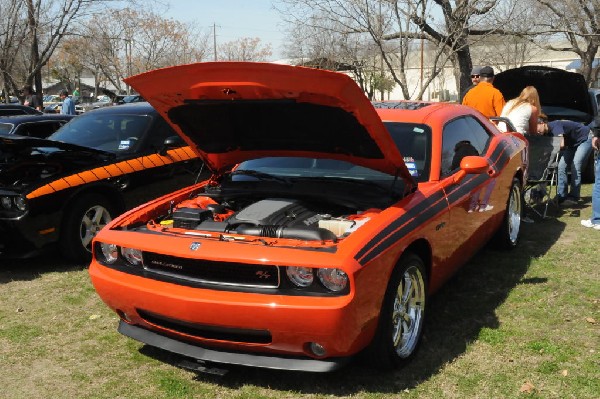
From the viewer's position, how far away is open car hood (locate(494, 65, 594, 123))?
930cm

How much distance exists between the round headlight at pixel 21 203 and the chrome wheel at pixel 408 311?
360cm

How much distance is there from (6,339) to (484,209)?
3742mm

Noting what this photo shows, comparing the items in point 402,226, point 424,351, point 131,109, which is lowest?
point 424,351

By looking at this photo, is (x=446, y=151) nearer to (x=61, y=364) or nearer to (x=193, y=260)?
(x=193, y=260)

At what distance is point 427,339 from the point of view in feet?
13.3

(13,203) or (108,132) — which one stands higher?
(108,132)

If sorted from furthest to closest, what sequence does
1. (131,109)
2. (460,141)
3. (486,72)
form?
(486,72), (131,109), (460,141)

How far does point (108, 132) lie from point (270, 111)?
12.3 feet

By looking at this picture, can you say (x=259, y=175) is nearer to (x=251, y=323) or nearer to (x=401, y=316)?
(x=401, y=316)

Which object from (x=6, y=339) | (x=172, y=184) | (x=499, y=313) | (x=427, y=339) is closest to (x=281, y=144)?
(x=427, y=339)

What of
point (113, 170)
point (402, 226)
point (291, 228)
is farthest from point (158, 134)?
point (402, 226)

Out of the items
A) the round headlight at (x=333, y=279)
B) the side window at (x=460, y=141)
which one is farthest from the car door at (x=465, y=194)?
the round headlight at (x=333, y=279)

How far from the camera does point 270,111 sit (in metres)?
3.89

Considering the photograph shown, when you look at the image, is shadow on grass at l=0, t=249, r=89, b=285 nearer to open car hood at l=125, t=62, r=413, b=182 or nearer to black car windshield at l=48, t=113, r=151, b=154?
black car windshield at l=48, t=113, r=151, b=154
